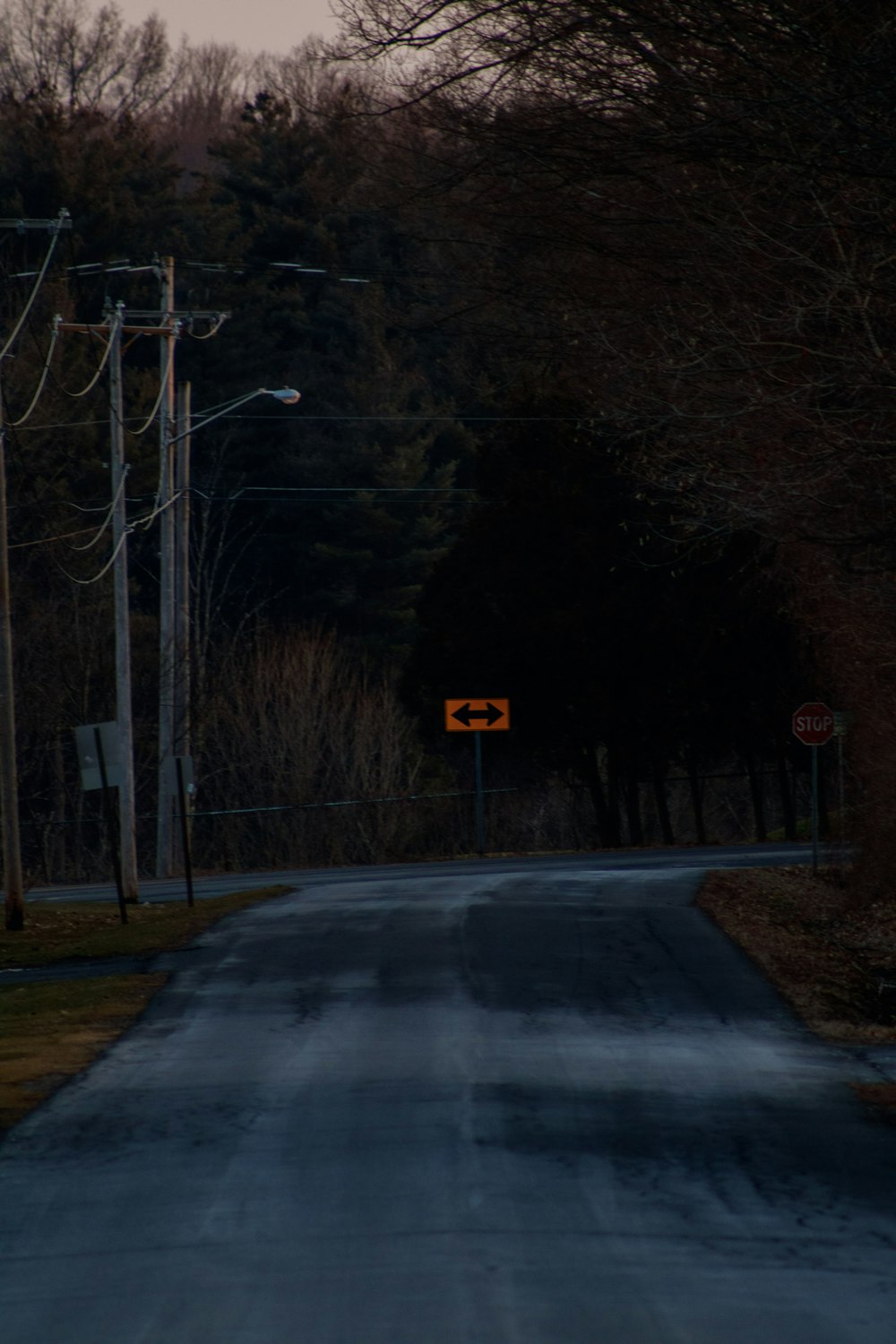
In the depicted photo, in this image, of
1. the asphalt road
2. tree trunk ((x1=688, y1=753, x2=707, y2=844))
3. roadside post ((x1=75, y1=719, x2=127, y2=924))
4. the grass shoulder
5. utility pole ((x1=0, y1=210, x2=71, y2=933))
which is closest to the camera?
the asphalt road

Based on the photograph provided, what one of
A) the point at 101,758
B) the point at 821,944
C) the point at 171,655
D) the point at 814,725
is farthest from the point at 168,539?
the point at 821,944

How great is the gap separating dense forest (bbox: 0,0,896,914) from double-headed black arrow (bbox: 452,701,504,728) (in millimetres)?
2843

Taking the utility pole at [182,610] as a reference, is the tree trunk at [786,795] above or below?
below

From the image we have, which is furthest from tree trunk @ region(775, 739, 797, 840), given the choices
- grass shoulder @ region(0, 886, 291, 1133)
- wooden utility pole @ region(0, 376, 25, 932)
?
wooden utility pole @ region(0, 376, 25, 932)

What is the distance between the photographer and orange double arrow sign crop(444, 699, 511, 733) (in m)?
38.6

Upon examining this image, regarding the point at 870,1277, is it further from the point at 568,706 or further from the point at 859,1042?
the point at 568,706

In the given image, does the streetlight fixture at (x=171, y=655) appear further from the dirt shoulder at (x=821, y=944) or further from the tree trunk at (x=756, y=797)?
Result: the tree trunk at (x=756, y=797)

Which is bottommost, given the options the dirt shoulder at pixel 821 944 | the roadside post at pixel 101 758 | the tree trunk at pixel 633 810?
the dirt shoulder at pixel 821 944

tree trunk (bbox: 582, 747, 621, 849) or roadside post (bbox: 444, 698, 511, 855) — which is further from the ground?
roadside post (bbox: 444, 698, 511, 855)

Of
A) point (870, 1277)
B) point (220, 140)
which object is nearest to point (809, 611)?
point (870, 1277)

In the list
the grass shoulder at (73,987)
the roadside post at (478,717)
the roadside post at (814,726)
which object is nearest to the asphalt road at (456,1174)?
the grass shoulder at (73,987)

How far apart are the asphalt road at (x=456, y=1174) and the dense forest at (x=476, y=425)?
4.35 metres

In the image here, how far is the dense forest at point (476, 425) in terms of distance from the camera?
1289 centimetres

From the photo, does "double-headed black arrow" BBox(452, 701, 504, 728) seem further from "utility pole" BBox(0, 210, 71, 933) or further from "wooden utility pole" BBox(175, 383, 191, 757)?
"utility pole" BBox(0, 210, 71, 933)
